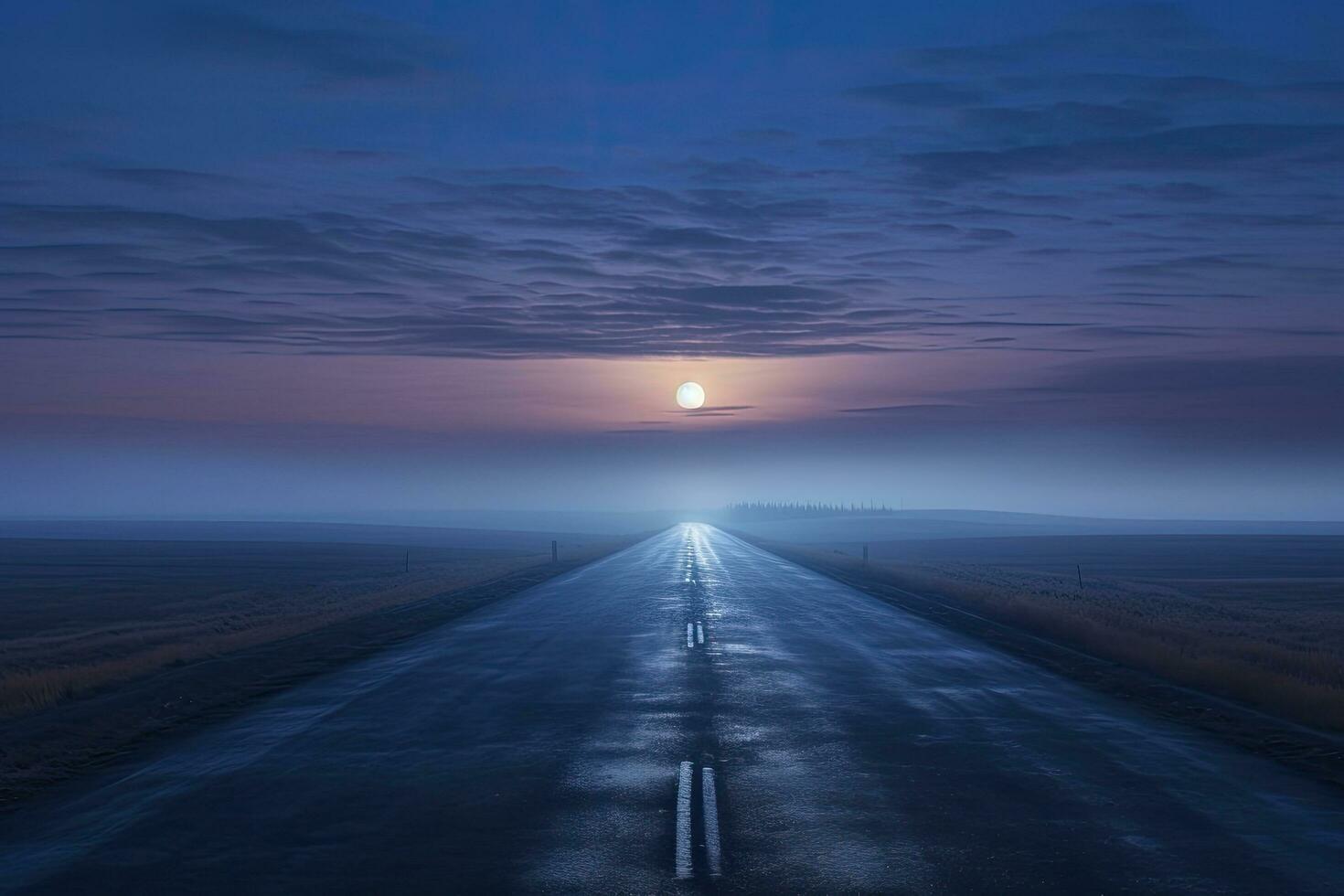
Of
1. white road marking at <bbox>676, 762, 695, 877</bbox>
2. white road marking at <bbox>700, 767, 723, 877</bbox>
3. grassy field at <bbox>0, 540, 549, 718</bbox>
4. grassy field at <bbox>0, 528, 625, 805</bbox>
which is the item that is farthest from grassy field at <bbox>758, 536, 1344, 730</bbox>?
grassy field at <bbox>0, 540, 549, 718</bbox>

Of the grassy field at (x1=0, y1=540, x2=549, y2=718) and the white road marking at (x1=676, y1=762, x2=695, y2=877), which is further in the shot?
Result: the grassy field at (x1=0, y1=540, x2=549, y2=718)

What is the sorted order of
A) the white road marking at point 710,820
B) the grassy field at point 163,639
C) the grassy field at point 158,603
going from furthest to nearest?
the grassy field at point 158,603
the grassy field at point 163,639
the white road marking at point 710,820

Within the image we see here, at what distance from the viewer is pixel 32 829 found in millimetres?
8445

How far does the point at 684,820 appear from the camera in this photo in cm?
830

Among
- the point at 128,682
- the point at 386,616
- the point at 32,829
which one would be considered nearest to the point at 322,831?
the point at 32,829

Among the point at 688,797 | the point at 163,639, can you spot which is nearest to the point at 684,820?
the point at 688,797

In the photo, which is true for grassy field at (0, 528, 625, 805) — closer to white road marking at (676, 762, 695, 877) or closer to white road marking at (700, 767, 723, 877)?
white road marking at (676, 762, 695, 877)

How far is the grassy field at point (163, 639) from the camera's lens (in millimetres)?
12531

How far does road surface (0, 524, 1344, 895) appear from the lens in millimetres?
7125

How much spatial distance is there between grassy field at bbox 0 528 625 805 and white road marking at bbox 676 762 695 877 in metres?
6.38

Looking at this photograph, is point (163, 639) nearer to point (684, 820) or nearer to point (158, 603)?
point (158, 603)

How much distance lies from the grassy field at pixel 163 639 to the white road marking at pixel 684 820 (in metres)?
6.38

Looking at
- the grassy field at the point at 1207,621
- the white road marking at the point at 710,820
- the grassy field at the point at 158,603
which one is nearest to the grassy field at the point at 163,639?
the grassy field at the point at 158,603

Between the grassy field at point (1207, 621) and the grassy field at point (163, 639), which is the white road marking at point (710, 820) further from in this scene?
the grassy field at point (1207, 621)
